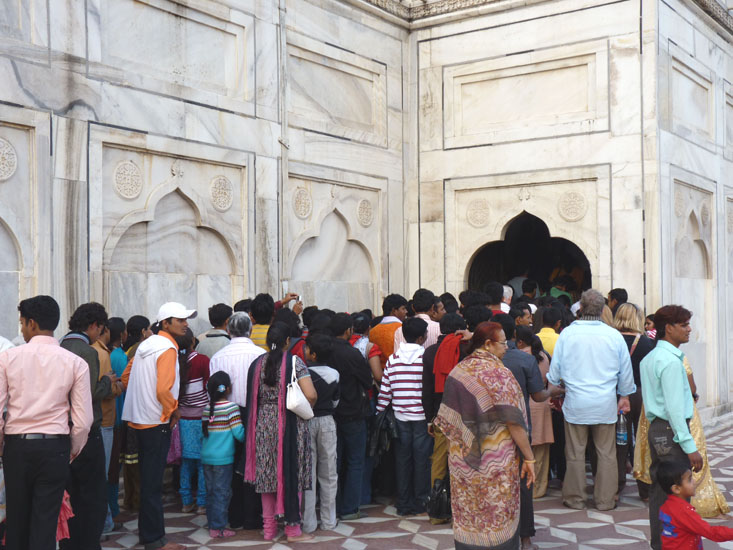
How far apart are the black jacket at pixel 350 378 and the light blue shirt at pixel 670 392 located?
1.96 m

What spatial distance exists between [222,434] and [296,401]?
2.20 feet

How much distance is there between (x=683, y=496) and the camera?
4020mm

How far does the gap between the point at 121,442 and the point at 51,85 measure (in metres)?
A: 2.98

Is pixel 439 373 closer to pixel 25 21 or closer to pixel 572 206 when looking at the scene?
pixel 25 21

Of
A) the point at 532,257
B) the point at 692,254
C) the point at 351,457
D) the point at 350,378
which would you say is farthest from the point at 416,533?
the point at 532,257

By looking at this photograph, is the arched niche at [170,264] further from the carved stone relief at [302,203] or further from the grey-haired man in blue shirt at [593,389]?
the grey-haired man in blue shirt at [593,389]

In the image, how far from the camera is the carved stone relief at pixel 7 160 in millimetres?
6422

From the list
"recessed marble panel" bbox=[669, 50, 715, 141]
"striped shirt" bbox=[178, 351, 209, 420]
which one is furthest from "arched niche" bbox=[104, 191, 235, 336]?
"recessed marble panel" bbox=[669, 50, 715, 141]

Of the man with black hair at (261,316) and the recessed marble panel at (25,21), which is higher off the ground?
the recessed marble panel at (25,21)

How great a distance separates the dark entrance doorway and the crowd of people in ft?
15.1

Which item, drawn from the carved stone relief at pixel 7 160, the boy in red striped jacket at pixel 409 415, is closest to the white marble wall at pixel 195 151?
the carved stone relief at pixel 7 160

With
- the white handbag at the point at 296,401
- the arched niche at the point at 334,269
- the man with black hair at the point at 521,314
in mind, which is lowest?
the white handbag at the point at 296,401

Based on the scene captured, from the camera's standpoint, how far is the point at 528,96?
10070mm

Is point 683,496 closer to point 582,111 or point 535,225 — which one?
point 582,111
